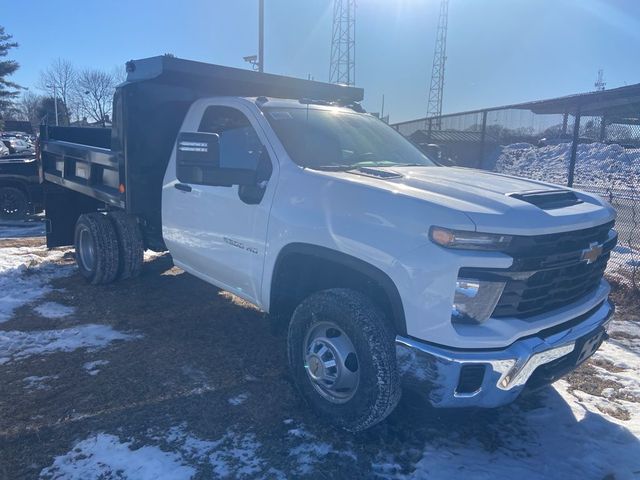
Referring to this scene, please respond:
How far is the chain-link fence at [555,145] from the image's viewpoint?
31.5 feet

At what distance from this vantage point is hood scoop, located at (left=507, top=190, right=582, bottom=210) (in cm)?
318

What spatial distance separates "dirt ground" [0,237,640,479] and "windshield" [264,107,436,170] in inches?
68.0

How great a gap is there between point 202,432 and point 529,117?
18.4 meters

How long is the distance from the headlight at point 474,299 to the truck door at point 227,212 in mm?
1585

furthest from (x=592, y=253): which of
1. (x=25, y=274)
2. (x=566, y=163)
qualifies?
(x=566, y=163)

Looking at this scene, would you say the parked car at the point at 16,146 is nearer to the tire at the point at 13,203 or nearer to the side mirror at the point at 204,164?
the tire at the point at 13,203

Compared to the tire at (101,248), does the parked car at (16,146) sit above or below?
above

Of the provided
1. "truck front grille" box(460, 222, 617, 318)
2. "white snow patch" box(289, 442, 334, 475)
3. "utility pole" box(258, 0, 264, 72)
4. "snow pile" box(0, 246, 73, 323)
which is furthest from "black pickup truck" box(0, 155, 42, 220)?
"truck front grille" box(460, 222, 617, 318)

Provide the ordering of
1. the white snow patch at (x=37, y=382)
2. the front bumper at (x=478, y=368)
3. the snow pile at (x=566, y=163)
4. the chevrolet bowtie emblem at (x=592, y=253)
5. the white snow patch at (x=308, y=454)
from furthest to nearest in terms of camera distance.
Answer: the snow pile at (x=566, y=163) → the white snow patch at (x=37, y=382) → the chevrolet bowtie emblem at (x=592, y=253) → the white snow patch at (x=308, y=454) → the front bumper at (x=478, y=368)

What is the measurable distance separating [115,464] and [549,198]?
120 inches

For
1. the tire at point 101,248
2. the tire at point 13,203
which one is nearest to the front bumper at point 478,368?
the tire at point 101,248

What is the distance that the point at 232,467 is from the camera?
3.01m

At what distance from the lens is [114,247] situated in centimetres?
609

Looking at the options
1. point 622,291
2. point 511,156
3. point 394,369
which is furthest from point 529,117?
point 394,369
